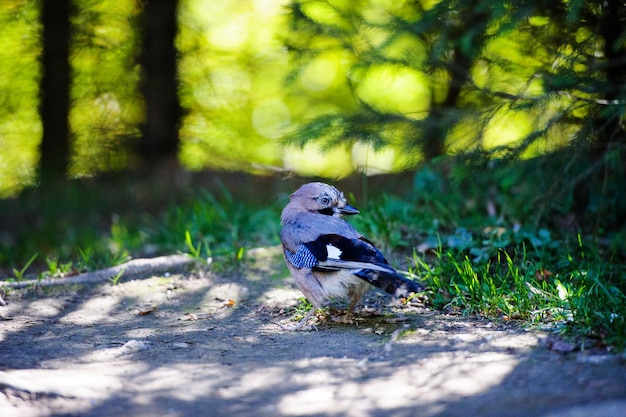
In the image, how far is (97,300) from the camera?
4.97 meters

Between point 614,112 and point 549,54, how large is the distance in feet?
2.49

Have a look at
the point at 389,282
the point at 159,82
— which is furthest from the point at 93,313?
the point at 159,82

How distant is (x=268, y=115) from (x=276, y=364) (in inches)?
307

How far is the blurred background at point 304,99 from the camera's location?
504 cm

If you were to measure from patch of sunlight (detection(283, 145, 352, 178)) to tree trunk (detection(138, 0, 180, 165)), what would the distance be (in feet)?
5.66

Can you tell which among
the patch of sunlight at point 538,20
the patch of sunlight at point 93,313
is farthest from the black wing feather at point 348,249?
the patch of sunlight at point 538,20

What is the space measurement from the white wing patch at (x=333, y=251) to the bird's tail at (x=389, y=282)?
20 centimetres

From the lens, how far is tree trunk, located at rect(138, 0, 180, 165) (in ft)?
31.0

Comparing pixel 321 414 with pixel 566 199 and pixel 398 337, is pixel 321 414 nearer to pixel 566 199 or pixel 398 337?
pixel 398 337

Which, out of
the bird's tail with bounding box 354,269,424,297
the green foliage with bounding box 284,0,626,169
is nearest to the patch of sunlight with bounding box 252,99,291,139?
the green foliage with bounding box 284,0,626,169

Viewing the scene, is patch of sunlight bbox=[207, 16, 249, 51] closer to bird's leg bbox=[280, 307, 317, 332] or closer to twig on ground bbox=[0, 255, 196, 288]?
twig on ground bbox=[0, 255, 196, 288]

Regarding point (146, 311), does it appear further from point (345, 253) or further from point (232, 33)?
point (232, 33)

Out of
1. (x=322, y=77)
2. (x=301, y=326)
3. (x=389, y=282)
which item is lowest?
(x=301, y=326)

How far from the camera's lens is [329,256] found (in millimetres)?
4098
